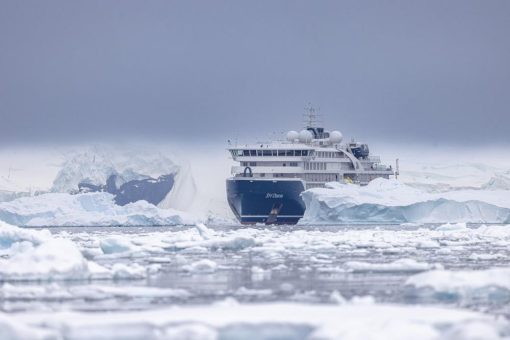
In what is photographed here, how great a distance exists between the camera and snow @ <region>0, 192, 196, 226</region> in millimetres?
63812

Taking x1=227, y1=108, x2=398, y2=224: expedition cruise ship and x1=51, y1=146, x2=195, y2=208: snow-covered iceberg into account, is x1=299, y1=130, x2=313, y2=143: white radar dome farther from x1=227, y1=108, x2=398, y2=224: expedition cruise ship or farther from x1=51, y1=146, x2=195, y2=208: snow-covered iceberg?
x1=51, y1=146, x2=195, y2=208: snow-covered iceberg

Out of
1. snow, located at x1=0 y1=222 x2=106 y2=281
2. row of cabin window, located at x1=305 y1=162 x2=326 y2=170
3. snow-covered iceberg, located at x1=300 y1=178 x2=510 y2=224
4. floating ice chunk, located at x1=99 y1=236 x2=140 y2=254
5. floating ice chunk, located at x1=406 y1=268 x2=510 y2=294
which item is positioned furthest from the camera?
row of cabin window, located at x1=305 y1=162 x2=326 y2=170

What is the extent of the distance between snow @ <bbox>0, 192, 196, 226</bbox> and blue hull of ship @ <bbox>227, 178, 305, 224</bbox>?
398cm

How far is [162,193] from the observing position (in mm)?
77625

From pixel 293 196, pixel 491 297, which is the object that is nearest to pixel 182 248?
pixel 491 297

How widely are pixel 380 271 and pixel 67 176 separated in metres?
57.6

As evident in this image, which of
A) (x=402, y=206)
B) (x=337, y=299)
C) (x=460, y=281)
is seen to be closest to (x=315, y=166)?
(x=402, y=206)

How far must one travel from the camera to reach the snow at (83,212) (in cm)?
6381

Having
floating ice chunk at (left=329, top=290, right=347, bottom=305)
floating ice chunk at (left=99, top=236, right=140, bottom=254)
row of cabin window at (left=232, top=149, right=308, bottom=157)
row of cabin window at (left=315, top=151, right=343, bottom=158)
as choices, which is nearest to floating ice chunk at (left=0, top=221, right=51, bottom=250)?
floating ice chunk at (left=99, top=236, right=140, bottom=254)

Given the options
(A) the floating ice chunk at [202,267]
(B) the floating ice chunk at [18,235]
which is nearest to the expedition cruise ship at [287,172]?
(B) the floating ice chunk at [18,235]

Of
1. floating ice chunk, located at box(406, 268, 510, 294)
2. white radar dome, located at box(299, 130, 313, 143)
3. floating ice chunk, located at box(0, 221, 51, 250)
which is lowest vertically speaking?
floating ice chunk, located at box(406, 268, 510, 294)

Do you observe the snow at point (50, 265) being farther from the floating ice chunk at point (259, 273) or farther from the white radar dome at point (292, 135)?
the white radar dome at point (292, 135)

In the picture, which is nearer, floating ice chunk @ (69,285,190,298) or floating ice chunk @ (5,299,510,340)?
floating ice chunk @ (5,299,510,340)

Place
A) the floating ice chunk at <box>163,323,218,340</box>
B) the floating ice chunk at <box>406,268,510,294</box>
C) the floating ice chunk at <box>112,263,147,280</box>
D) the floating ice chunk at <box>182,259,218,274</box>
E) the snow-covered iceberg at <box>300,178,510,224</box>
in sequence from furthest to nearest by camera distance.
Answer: the snow-covered iceberg at <box>300,178,510,224</box> < the floating ice chunk at <box>182,259,218,274</box> < the floating ice chunk at <box>112,263,147,280</box> < the floating ice chunk at <box>406,268,510,294</box> < the floating ice chunk at <box>163,323,218,340</box>
